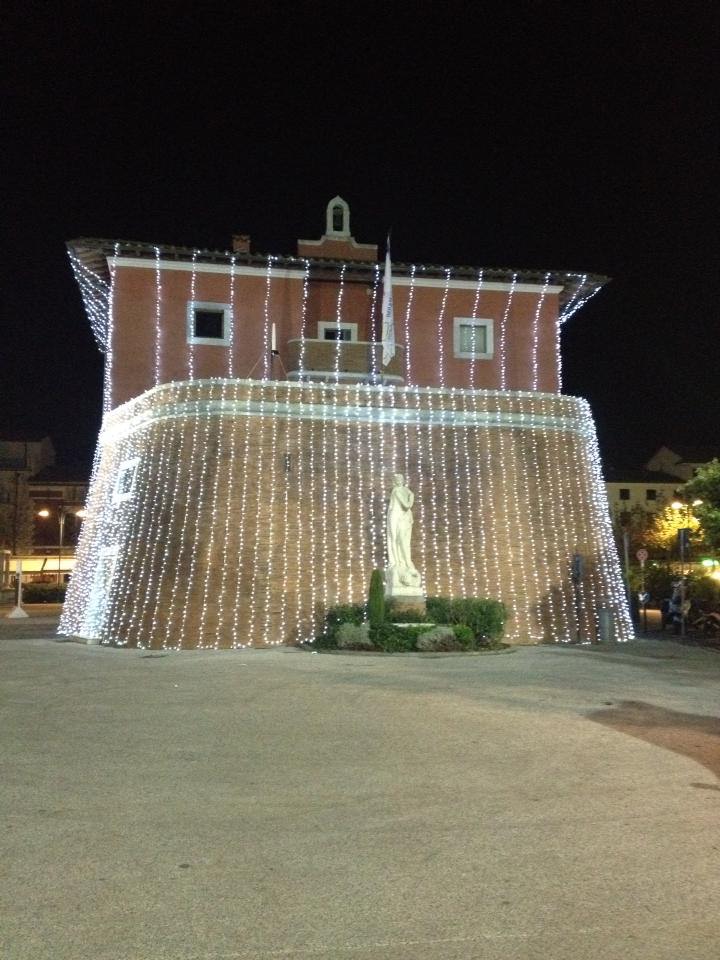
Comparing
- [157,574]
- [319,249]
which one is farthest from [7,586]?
[157,574]

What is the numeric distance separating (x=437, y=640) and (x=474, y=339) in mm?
12329

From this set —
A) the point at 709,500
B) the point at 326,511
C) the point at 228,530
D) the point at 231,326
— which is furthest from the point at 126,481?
the point at 709,500

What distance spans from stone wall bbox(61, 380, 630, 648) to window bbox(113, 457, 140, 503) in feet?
0.26

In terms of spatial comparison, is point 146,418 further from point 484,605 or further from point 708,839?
point 708,839

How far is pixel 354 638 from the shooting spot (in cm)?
1839

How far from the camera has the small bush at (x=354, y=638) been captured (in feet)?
60.1

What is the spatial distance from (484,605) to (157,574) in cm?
699

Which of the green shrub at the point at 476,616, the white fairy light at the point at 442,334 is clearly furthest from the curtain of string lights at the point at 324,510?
the white fairy light at the point at 442,334

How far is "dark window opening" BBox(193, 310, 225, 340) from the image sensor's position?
1061 inches

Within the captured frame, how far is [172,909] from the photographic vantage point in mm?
4875

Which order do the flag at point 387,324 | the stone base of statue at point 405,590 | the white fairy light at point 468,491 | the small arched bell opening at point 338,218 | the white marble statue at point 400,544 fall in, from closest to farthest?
the stone base of statue at point 405,590
the white marble statue at point 400,544
the white fairy light at point 468,491
the flag at point 387,324
the small arched bell opening at point 338,218

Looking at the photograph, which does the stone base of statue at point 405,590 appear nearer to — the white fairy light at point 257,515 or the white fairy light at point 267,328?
the white fairy light at point 257,515

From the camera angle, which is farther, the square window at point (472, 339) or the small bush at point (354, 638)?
the square window at point (472, 339)

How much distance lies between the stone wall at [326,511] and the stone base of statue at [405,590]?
163 cm
